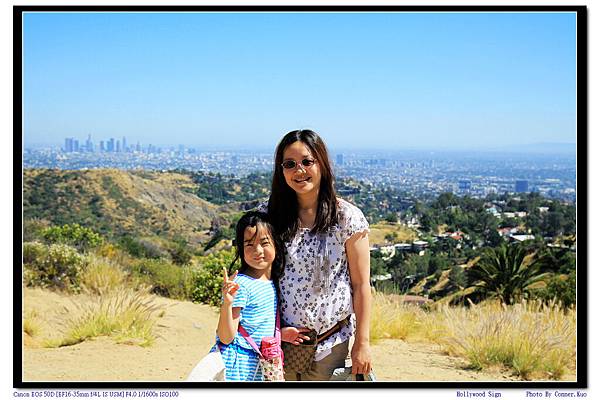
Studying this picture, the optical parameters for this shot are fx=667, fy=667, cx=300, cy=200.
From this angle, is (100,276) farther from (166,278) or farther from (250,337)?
(250,337)

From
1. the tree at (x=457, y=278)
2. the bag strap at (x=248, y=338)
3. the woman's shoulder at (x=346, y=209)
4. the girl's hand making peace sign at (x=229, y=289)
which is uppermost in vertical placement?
the woman's shoulder at (x=346, y=209)

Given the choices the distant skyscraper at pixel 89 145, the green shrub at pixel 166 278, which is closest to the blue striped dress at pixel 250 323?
the green shrub at pixel 166 278

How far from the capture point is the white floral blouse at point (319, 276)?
11.3 ft

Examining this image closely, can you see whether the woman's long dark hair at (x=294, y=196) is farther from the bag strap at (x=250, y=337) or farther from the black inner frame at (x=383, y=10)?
the black inner frame at (x=383, y=10)

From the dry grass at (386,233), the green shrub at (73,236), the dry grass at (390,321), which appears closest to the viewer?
the dry grass at (390,321)

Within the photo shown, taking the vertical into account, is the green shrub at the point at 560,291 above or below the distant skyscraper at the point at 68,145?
below

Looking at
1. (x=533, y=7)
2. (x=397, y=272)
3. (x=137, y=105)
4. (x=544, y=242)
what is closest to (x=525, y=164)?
(x=544, y=242)

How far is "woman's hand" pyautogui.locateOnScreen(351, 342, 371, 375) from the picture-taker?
3.49 metres

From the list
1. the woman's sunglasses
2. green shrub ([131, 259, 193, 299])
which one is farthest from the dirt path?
the woman's sunglasses

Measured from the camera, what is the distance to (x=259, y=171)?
920 inches

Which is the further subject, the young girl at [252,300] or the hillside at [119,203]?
the hillside at [119,203]

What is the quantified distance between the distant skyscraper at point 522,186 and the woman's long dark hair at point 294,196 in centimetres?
1407

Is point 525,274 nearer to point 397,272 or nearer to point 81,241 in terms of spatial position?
point 397,272

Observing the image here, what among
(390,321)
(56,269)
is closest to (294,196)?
(390,321)
